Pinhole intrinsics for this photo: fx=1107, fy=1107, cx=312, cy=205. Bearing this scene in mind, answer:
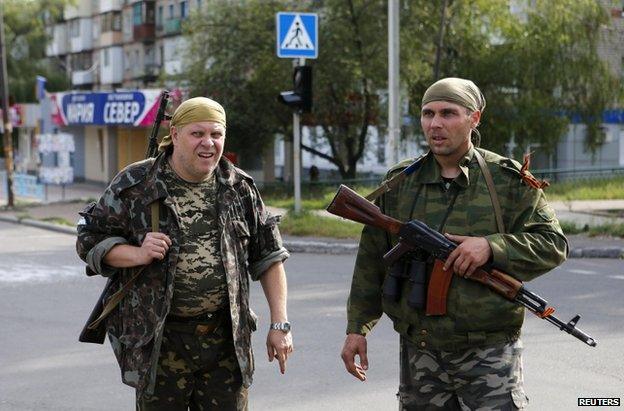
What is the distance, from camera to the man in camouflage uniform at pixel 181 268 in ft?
13.4

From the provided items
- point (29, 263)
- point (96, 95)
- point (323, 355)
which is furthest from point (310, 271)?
point (96, 95)

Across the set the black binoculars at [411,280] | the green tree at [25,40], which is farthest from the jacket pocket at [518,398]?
the green tree at [25,40]

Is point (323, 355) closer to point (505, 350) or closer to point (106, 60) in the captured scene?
point (505, 350)

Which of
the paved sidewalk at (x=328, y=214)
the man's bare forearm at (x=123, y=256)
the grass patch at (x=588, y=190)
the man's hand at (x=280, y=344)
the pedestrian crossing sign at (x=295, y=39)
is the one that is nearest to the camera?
the man's bare forearm at (x=123, y=256)

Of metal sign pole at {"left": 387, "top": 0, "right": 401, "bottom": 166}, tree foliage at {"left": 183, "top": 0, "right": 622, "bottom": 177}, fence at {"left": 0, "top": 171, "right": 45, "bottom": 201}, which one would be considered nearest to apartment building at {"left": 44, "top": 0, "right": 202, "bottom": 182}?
tree foliage at {"left": 183, "top": 0, "right": 622, "bottom": 177}

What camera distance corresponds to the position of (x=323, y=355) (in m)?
8.06

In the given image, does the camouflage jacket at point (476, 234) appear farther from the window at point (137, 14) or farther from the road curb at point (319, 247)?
the window at point (137, 14)

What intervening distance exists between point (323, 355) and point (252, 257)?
3.79 meters

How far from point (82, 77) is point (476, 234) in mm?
75179

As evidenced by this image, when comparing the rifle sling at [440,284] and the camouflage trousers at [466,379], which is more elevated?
the rifle sling at [440,284]

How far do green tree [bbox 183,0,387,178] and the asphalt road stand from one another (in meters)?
17.2

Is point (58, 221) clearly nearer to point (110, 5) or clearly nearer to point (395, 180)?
point (395, 180)

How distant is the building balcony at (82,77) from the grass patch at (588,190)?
5175cm

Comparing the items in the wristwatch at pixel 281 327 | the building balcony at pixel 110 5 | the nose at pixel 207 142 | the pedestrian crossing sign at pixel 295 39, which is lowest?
the wristwatch at pixel 281 327
